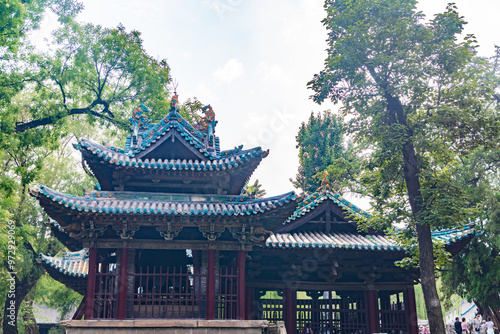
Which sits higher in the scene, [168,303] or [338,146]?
[338,146]

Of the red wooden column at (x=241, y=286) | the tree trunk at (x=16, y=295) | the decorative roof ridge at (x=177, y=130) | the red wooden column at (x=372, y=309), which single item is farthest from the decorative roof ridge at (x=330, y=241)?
the tree trunk at (x=16, y=295)

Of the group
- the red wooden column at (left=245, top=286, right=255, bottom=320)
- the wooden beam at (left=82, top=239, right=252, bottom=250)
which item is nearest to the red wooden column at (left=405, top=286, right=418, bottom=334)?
the red wooden column at (left=245, top=286, right=255, bottom=320)

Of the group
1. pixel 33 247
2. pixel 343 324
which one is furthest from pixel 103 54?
pixel 343 324

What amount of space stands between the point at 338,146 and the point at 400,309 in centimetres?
1465

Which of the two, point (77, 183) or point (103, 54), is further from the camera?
point (77, 183)

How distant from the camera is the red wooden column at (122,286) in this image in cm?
1127

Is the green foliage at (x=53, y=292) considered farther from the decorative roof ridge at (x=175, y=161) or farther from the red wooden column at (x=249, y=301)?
the decorative roof ridge at (x=175, y=161)

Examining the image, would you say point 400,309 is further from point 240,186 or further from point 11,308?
point 11,308

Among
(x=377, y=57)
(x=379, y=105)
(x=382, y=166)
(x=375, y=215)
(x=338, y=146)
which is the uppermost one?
(x=338, y=146)

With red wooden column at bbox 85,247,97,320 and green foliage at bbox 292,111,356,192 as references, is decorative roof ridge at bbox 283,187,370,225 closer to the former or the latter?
red wooden column at bbox 85,247,97,320

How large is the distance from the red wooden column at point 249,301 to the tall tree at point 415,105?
16.1 feet

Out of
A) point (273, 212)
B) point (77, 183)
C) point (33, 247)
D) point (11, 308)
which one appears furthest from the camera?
point (77, 183)

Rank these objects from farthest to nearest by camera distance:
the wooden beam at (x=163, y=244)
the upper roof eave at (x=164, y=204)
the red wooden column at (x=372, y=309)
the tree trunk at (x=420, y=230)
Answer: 1. the red wooden column at (x=372, y=309)
2. the wooden beam at (x=163, y=244)
3. the upper roof eave at (x=164, y=204)
4. the tree trunk at (x=420, y=230)

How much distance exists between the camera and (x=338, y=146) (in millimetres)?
28047
